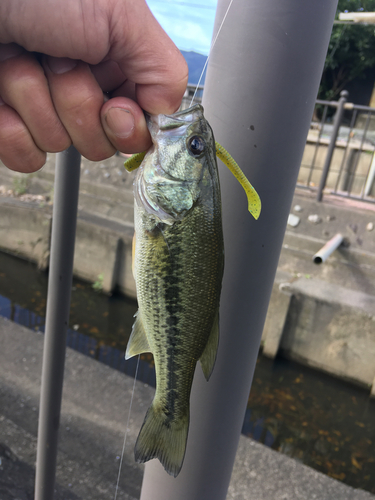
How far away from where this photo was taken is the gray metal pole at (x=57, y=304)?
146 cm

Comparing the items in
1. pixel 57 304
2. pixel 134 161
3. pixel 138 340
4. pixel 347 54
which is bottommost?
pixel 57 304

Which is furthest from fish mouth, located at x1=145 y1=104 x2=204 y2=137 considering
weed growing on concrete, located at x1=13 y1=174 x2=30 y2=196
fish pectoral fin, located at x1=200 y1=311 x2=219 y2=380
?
Answer: weed growing on concrete, located at x1=13 y1=174 x2=30 y2=196

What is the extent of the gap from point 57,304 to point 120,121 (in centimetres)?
97

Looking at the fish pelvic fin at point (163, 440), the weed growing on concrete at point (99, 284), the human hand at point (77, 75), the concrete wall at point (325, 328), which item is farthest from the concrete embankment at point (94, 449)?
Result: the weed growing on concrete at point (99, 284)

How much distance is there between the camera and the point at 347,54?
14.9m

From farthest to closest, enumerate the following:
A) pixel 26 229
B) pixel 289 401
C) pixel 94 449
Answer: pixel 26 229 < pixel 289 401 < pixel 94 449

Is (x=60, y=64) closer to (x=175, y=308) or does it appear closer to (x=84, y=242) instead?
(x=175, y=308)

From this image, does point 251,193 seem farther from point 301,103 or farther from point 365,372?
point 365,372

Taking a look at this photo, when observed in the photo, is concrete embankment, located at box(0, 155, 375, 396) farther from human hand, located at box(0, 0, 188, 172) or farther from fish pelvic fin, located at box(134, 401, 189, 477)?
human hand, located at box(0, 0, 188, 172)

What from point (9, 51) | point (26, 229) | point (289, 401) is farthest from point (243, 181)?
point (26, 229)

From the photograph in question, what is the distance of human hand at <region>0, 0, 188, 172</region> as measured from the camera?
0.80 meters

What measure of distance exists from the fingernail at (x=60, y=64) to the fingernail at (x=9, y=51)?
67mm

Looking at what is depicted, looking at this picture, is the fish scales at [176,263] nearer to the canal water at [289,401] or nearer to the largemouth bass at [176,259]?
the largemouth bass at [176,259]

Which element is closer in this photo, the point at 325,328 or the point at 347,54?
the point at 325,328
